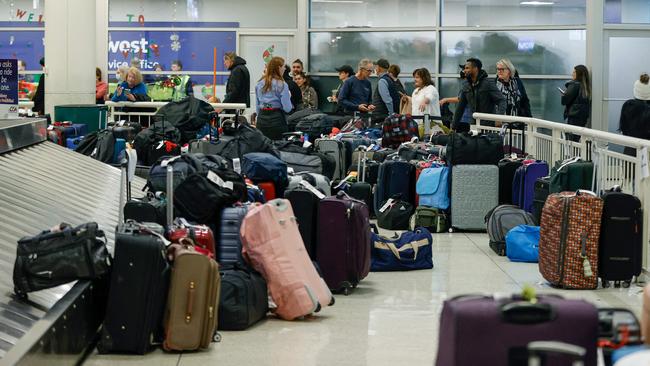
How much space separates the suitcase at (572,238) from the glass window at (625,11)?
12755 mm

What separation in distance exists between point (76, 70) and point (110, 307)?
10.9 metres

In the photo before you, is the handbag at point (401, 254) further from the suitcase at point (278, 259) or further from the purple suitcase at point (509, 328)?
the purple suitcase at point (509, 328)

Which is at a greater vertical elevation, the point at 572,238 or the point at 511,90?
the point at 511,90

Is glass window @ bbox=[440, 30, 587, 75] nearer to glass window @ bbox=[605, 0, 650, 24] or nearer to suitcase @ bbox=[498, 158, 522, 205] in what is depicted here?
glass window @ bbox=[605, 0, 650, 24]

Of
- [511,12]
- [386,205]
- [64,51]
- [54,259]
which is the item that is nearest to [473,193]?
[386,205]

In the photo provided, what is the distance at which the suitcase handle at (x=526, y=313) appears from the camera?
10.7 feet

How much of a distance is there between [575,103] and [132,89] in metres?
6.67

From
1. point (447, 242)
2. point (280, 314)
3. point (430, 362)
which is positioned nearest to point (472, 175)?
point (447, 242)

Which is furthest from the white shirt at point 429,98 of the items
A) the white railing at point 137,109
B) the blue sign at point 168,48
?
the blue sign at point 168,48

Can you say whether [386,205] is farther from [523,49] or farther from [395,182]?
[523,49]

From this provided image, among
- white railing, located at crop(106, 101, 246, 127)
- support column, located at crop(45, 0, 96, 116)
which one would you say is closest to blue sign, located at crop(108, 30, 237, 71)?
white railing, located at crop(106, 101, 246, 127)

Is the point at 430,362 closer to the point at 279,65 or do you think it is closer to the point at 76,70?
the point at 279,65

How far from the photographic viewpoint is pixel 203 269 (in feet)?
19.8

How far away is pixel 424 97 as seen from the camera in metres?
16.0
